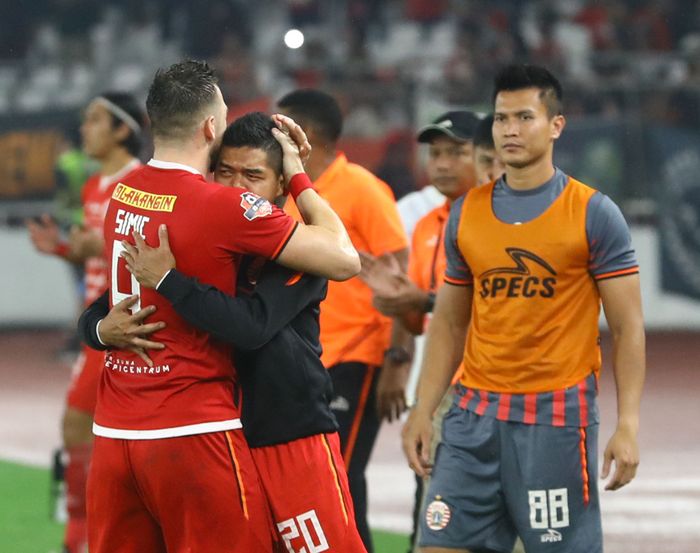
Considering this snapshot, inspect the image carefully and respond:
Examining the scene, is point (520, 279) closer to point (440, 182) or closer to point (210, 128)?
point (210, 128)

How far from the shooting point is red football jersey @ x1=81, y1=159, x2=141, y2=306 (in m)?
8.12

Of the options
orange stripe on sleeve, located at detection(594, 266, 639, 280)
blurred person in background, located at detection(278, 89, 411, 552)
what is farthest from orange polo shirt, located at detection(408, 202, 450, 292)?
orange stripe on sleeve, located at detection(594, 266, 639, 280)

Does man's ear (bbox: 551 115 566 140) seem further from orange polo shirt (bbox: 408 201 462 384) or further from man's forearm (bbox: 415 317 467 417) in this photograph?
orange polo shirt (bbox: 408 201 462 384)

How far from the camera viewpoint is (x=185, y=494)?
4000 millimetres

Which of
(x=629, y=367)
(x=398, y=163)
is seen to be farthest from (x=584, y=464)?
(x=398, y=163)

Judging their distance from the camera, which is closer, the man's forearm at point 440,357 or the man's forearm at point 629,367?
the man's forearm at point 629,367

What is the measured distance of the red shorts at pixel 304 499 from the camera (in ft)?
13.6

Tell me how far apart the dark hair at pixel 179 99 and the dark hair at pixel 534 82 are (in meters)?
1.34

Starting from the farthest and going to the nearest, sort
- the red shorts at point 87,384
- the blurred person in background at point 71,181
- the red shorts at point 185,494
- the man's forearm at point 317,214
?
the blurred person in background at point 71,181 < the red shorts at point 87,384 < the man's forearm at point 317,214 < the red shorts at point 185,494

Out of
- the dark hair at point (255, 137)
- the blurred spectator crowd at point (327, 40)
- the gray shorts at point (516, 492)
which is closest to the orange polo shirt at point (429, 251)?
the gray shorts at point (516, 492)

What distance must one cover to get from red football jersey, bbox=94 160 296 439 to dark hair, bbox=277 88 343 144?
252cm

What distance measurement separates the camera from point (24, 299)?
19.8 m

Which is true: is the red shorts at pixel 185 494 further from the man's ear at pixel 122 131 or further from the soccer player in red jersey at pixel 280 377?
the man's ear at pixel 122 131

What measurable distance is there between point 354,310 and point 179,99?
2.63m
